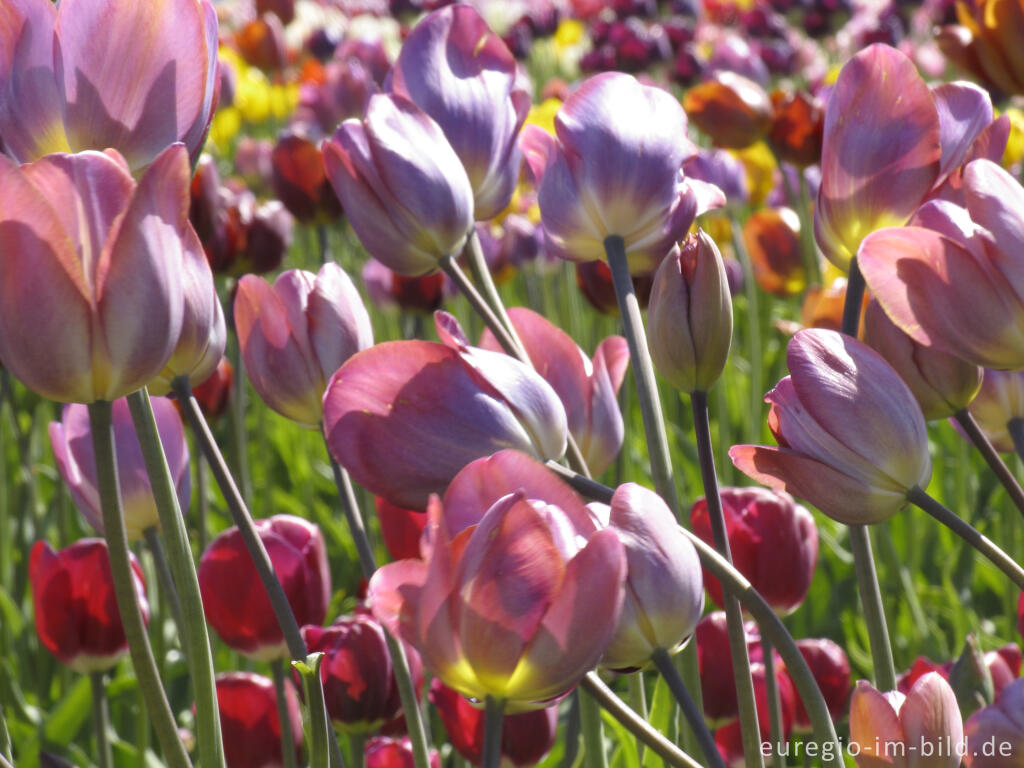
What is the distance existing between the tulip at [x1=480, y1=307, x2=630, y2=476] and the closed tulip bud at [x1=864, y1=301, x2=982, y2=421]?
13 cm

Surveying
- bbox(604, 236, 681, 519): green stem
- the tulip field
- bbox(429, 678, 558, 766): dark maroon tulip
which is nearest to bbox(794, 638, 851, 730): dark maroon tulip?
the tulip field

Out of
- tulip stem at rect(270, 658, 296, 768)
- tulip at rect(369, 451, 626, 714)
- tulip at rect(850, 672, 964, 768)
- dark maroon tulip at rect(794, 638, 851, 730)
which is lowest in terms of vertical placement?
dark maroon tulip at rect(794, 638, 851, 730)

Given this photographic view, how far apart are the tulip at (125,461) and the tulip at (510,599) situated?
0.33 m

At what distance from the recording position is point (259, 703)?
742mm

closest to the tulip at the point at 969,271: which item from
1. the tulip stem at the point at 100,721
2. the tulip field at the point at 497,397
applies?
the tulip field at the point at 497,397

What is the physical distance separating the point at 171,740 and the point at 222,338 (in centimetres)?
22

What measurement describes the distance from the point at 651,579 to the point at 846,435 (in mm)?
98

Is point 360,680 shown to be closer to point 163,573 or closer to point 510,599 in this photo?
point 163,573

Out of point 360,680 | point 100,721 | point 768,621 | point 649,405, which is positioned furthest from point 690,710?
point 100,721

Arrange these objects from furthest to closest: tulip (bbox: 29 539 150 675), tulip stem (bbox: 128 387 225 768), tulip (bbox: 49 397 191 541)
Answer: tulip (bbox: 29 539 150 675)
tulip (bbox: 49 397 191 541)
tulip stem (bbox: 128 387 225 768)

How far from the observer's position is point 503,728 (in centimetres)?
75

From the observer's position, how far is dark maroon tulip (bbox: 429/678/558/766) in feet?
2.29

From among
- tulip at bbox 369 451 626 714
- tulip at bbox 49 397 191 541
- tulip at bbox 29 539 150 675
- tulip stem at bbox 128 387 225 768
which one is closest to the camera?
tulip at bbox 369 451 626 714

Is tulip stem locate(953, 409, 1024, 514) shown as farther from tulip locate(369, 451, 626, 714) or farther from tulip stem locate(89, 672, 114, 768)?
tulip stem locate(89, 672, 114, 768)
